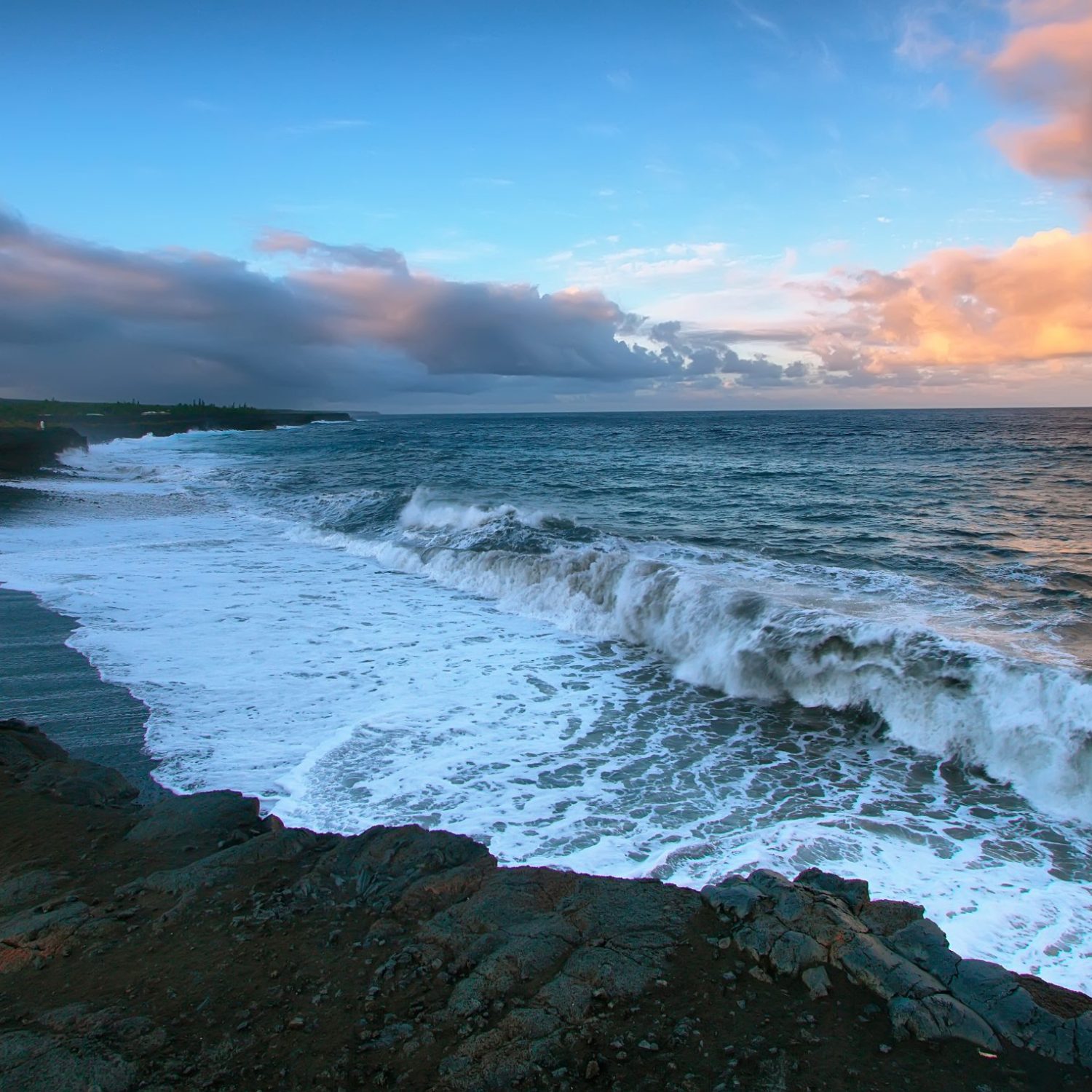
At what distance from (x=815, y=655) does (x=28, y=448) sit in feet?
143

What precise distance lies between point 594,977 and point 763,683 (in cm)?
695

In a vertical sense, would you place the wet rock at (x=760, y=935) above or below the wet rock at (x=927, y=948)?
above

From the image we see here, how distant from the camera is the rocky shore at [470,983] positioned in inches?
126

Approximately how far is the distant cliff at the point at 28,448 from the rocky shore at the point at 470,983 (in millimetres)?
39082

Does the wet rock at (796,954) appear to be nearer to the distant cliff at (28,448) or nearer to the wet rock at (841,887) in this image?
the wet rock at (841,887)

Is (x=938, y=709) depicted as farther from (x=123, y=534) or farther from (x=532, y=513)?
(x=123, y=534)

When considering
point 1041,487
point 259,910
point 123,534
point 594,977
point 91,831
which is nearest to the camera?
point 594,977

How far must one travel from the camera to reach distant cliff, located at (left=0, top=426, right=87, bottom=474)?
118 feet

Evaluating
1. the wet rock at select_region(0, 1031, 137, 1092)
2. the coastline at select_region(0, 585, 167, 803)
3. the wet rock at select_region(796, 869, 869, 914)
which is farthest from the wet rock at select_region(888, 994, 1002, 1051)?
the coastline at select_region(0, 585, 167, 803)

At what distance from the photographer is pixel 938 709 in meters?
8.41

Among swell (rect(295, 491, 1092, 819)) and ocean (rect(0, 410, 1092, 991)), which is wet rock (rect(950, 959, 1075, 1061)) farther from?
swell (rect(295, 491, 1092, 819))

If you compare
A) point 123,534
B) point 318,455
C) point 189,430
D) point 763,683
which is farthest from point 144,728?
point 189,430

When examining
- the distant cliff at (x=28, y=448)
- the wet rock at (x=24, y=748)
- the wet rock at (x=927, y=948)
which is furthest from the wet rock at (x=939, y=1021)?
the distant cliff at (x=28, y=448)

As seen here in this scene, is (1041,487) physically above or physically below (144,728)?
above
